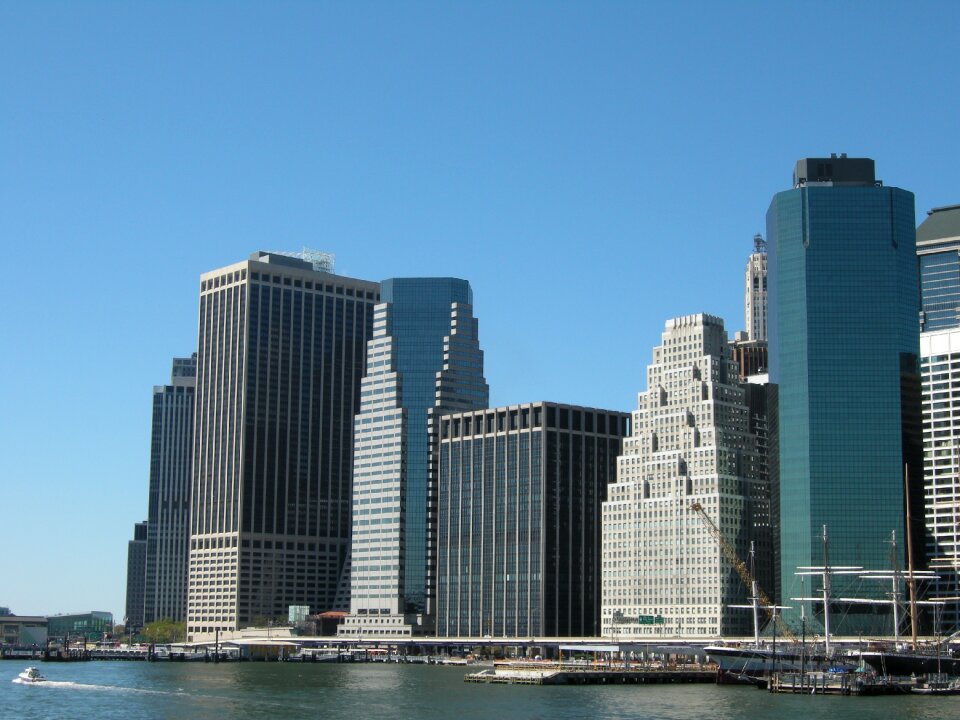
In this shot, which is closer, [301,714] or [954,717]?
[954,717]

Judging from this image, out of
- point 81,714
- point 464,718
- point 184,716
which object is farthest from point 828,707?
point 81,714

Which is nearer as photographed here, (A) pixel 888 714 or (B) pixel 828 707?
(A) pixel 888 714

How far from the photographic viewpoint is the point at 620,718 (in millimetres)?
183625

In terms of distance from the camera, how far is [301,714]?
632 feet

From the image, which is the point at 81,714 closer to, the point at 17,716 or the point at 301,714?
the point at 17,716

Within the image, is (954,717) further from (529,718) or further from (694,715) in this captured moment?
(529,718)

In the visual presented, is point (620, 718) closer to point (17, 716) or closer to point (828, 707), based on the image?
point (828, 707)

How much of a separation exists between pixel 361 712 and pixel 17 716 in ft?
142

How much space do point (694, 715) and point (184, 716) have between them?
207 ft

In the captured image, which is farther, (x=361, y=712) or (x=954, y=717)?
(x=361, y=712)

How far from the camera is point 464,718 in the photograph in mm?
184125

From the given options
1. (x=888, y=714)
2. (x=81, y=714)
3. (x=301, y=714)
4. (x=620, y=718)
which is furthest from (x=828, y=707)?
(x=81, y=714)

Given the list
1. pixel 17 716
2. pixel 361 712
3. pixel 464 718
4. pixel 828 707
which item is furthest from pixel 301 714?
pixel 828 707

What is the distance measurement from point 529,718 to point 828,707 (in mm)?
41992
